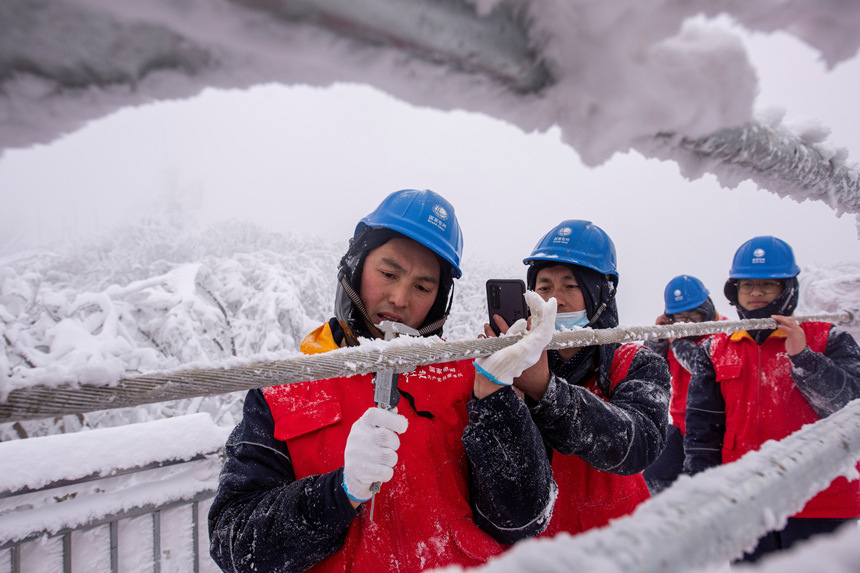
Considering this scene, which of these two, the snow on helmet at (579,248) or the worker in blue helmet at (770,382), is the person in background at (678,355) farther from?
the snow on helmet at (579,248)

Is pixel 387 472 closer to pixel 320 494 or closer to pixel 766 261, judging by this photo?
pixel 320 494

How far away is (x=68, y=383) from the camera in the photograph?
47 centimetres

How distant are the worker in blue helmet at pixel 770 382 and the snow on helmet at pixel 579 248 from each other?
1222mm

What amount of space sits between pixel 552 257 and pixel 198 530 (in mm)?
2462

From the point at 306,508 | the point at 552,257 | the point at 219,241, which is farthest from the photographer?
the point at 219,241

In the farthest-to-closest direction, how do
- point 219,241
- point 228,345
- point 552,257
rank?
point 219,241 < point 228,345 < point 552,257

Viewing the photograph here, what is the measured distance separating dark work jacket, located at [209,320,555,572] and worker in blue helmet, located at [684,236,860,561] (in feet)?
6.28

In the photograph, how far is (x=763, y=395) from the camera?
234 cm

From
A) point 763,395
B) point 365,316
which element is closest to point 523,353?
point 365,316

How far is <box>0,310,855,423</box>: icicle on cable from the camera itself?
44cm

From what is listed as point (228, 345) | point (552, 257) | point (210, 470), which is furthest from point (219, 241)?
point (552, 257)

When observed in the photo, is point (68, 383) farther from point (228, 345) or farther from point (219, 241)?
point (219, 241)

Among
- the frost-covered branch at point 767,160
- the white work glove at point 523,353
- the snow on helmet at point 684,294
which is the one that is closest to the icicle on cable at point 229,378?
the white work glove at point 523,353

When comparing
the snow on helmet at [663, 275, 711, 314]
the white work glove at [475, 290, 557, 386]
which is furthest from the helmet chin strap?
the snow on helmet at [663, 275, 711, 314]
